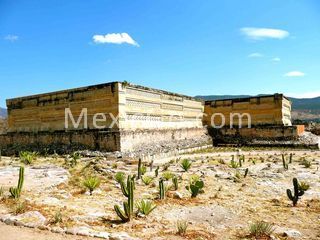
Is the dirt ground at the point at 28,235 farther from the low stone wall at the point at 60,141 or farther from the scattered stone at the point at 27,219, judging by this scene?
the low stone wall at the point at 60,141

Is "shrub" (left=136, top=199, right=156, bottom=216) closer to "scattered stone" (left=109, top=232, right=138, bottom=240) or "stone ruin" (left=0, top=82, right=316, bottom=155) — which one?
"scattered stone" (left=109, top=232, right=138, bottom=240)

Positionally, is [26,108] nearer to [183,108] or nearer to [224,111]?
[183,108]

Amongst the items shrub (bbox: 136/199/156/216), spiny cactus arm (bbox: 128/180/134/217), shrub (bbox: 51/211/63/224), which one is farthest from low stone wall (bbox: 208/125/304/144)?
shrub (bbox: 51/211/63/224)

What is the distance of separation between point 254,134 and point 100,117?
12853mm

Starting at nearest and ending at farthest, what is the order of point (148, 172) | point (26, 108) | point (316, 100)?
point (148, 172) < point (26, 108) < point (316, 100)

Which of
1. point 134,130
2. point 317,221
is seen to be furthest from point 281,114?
point 317,221

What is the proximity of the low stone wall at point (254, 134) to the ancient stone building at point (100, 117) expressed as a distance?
4.08 metres

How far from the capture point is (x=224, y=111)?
2633 centimetres

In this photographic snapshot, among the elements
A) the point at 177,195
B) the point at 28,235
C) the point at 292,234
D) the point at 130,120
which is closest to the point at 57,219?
the point at 28,235

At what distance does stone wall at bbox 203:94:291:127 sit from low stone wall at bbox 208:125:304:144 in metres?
0.49

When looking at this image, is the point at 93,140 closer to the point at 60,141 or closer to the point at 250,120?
the point at 60,141

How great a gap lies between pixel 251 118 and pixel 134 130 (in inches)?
453

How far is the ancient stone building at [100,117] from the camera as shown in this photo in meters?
16.3

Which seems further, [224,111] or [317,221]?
[224,111]
